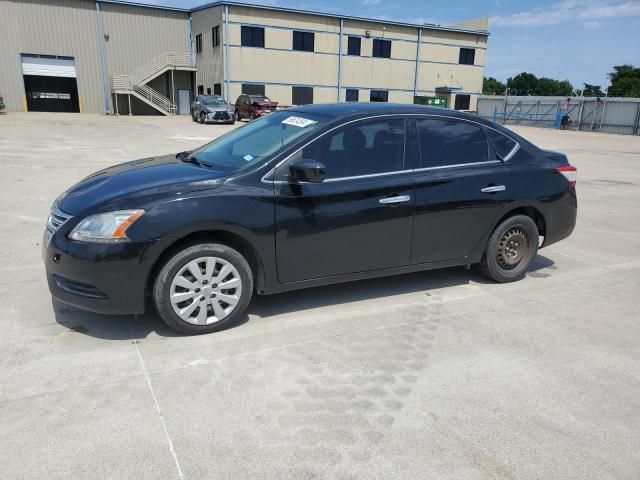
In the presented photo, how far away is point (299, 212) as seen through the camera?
4031 mm

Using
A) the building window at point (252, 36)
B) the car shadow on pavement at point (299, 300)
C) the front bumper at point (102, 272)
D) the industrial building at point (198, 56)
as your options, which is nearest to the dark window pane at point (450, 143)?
the car shadow on pavement at point (299, 300)

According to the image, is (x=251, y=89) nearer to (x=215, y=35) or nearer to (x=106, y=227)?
(x=215, y=35)

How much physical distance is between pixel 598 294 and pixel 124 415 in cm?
447

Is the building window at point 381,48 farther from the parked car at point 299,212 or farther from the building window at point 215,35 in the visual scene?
the parked car at point 299,212

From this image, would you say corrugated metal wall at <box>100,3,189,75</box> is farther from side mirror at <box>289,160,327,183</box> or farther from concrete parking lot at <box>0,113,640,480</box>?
side mirror at <box>289,160,327,183</box>

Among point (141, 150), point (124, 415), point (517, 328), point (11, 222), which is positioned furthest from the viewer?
point (141, 150)

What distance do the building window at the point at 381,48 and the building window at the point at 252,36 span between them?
983 centimetres

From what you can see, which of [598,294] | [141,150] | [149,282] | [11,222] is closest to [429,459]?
Result: [149,282]

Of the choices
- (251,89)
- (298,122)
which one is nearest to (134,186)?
(298,122)

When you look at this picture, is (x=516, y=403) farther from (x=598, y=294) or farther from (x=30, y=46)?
(x=30, y=46)

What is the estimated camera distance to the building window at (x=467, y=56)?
46.4 meters

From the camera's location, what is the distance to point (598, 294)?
5133 mm

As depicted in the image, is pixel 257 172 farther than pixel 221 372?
Yes

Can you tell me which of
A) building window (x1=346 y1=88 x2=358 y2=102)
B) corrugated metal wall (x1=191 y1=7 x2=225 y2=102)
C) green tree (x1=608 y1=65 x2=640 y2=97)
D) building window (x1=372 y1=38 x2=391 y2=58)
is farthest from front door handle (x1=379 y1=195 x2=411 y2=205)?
green tree (x1=608 y1=65 x2=640 y2=97)
